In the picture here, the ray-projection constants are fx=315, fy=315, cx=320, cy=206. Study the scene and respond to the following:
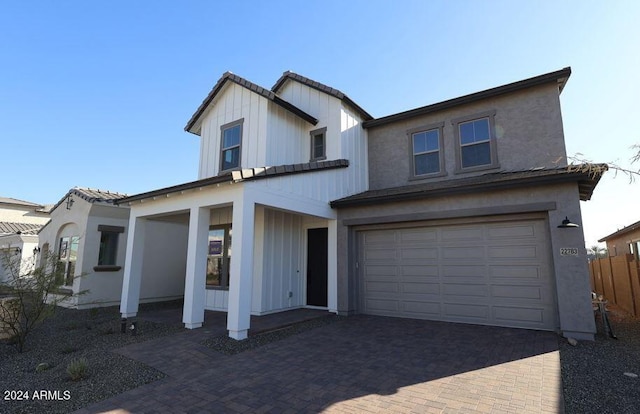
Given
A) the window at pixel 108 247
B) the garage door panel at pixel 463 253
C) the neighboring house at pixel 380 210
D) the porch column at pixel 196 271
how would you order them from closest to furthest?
1. the neighboring house at pixel 380 210
2. the porch column at pixel 196 271
3. the garage door panel at pixel 463 253
4. the window at pixel 108 247

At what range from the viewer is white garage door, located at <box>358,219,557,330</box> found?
7.21 meters

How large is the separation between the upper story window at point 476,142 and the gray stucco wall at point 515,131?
13cm

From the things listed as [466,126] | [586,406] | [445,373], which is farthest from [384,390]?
[466,126]

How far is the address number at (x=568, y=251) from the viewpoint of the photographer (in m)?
6.56

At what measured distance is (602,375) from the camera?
452 centimetres

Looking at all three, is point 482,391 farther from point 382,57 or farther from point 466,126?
point 382,57

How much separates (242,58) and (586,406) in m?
12.6

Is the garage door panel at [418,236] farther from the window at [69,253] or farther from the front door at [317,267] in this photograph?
the window at [69,253]

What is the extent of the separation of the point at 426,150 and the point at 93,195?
1241cm

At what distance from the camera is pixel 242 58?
1163 cm

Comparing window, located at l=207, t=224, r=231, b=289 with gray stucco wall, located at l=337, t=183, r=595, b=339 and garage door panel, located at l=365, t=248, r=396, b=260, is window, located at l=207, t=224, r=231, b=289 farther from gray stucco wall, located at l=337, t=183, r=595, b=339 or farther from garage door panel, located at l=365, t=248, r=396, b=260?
garage door panel, located at l=365, t=248, r=396, b=260

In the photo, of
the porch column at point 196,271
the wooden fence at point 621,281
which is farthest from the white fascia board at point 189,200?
the wooden fence at point 621,281

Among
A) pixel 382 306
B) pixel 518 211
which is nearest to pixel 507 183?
pixel 518 211

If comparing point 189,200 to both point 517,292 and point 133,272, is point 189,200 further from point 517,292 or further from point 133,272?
point 517,292
